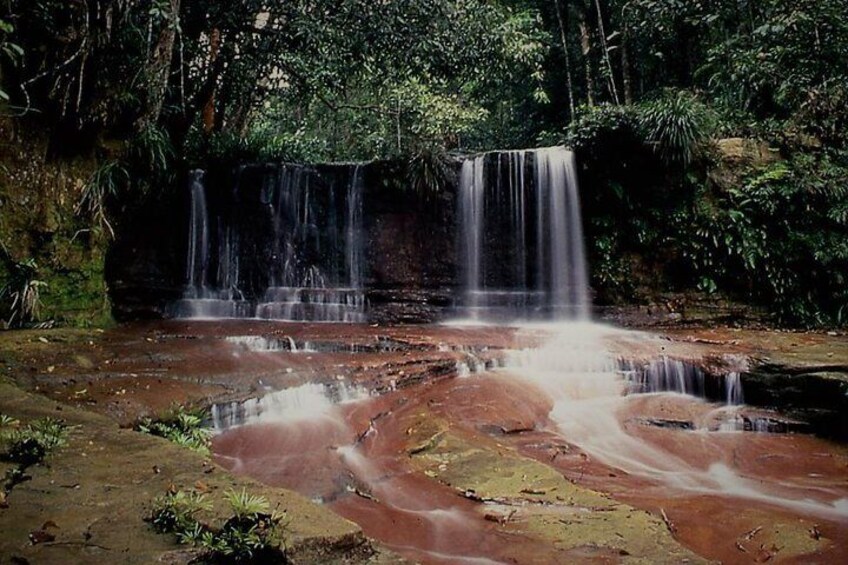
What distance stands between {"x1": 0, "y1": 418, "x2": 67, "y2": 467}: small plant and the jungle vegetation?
5518mm

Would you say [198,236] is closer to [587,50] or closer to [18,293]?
[18,293]

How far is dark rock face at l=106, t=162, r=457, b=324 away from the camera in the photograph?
36.7 ft

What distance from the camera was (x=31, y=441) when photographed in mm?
3141

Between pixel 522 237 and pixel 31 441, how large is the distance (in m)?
9.52

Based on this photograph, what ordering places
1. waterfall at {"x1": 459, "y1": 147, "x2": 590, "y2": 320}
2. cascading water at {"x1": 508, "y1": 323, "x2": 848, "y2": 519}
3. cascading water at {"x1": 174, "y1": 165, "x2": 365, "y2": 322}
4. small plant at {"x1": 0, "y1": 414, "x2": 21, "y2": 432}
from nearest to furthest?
small plant at {"x1": 0, "y1": 414, "x2": 21, "y2": 432}, cascading water at {"x1": 508, "y1": 323, "x2": 848, "y2": 519}, waterfall at {"x1": 459, "y1": 147, "x2": 590, "y2": 320}, cascading water at {"x1": 174, "y1": 165, "x2": 365, "y2": 322}

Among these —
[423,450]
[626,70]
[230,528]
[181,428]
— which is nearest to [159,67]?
[181,428]

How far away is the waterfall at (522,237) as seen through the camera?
11305 mm

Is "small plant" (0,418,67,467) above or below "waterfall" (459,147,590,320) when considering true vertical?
below

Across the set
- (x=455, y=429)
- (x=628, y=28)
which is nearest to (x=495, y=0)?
(x=628, y=28)

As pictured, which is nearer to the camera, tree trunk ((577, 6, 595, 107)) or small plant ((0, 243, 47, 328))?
small plant ((0, 243, 47, 328))

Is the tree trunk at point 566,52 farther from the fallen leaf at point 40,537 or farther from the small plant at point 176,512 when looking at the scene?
the fallen leaf at point 40,537

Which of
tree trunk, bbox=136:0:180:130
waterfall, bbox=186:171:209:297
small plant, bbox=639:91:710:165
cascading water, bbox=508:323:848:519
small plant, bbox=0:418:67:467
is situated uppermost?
tree trunk, bbox=136:0:180:130

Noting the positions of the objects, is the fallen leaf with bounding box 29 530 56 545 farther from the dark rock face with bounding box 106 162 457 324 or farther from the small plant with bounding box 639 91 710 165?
the small plant with bounding box 639 91 710 165

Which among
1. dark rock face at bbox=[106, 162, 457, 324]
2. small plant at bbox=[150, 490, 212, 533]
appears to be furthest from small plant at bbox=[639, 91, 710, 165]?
small plant at bbox=[150, 490, 212, 533]
